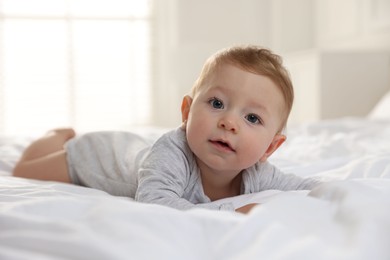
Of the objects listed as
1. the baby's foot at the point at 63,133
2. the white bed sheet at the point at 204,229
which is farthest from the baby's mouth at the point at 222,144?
the baby's foot at the point at 63,133

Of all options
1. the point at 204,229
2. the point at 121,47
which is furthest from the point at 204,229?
the point at 121,47

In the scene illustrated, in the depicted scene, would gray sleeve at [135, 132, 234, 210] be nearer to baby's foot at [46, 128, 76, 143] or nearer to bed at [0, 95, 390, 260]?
bed at [0, 95, 390, 260]

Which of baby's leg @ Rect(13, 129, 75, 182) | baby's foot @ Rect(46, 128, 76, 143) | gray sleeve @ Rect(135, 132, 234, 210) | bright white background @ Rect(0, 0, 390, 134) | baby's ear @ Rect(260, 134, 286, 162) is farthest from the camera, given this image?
bright white background @ Rect(0, 0, 390, 134)

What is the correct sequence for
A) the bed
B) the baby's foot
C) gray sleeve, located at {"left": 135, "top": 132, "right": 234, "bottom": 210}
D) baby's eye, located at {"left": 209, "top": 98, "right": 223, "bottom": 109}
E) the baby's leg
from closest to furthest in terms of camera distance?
the bed → gray sleeve, located at {"left": 135, "top": 132, "right": 234, "bottom": 210} → baby's eye, located at {"left": 209, "top": 98, "right": 223, "bottom": 109} → the baby's leg → the baby's foot

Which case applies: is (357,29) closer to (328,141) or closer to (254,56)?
(328,141)

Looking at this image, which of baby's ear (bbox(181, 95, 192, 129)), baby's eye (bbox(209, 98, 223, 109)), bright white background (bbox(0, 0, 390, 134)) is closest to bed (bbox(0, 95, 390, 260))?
baby's eye (bbox(209, 98, 223, 109))

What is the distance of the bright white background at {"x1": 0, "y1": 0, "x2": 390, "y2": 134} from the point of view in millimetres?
4457

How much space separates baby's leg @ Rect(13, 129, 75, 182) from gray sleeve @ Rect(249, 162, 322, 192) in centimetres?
53

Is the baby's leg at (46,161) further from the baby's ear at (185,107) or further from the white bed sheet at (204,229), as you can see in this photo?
the white bed sheet at (204,229)

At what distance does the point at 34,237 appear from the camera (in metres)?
0.58

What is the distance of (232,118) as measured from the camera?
99 cm

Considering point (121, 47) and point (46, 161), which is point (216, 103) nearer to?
point (46, 161)

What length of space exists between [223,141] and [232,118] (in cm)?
5

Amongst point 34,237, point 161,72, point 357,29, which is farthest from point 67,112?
point 34,237
